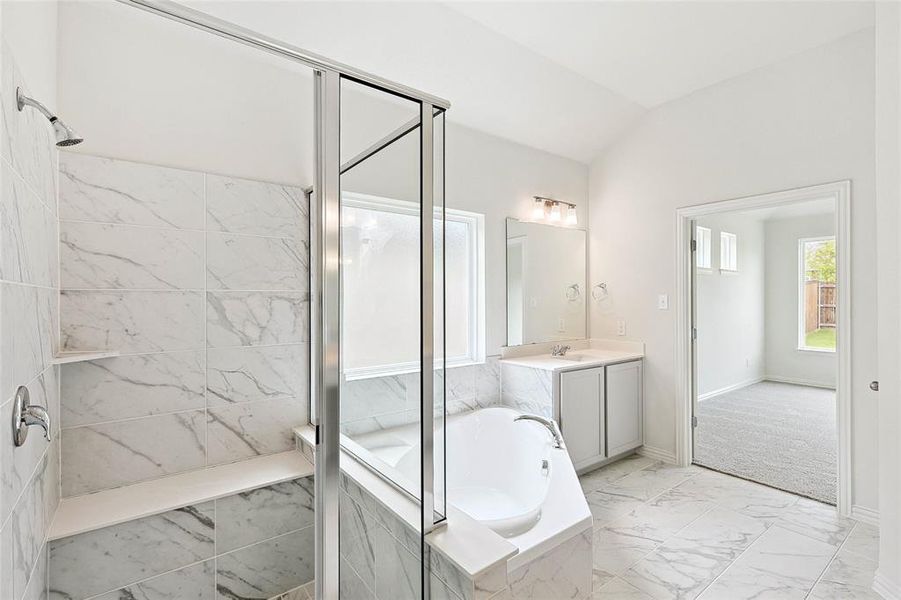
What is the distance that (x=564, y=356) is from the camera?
333 centimetres

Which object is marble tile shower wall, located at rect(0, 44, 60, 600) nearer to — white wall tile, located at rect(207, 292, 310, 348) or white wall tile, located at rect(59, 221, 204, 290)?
white wall tile, located at rect(59, 221, 204, 290)

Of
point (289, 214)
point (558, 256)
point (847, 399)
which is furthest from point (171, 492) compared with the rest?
point (847, 399)

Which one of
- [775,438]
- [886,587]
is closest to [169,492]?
[886,587]

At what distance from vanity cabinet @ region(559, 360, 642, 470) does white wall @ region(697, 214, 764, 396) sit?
2.07 metres

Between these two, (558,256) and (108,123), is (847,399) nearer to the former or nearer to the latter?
(558,256)

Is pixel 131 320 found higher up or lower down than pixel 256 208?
lower down

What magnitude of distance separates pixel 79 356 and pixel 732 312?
6.24 m

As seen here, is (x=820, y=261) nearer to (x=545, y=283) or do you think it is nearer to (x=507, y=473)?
(x=545, y=283)

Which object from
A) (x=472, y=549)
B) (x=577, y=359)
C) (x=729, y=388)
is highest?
(x=577, y=359)

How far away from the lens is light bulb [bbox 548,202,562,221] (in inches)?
138

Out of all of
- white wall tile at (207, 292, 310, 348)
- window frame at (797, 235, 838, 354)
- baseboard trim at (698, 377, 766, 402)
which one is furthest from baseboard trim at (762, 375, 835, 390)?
white wall tile at (207, 292, 310, 348)

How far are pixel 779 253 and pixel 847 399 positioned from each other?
4.33 metres

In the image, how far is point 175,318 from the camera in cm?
193

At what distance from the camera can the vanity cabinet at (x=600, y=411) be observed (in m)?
2.86
